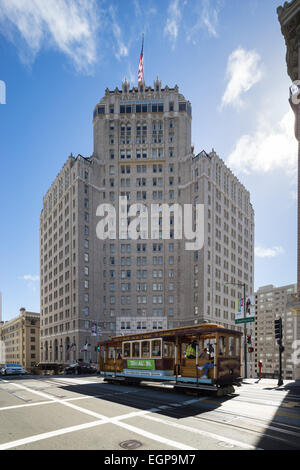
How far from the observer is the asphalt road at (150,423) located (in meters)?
8.79

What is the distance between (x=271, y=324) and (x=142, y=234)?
5382 inches

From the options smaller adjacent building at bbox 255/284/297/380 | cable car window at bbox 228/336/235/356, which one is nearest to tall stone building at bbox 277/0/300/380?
cable car window at bbox 228/336/235/356

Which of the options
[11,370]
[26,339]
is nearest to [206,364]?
[11,370]

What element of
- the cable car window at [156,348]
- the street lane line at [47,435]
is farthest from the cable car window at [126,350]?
the street lane line at [47,435]

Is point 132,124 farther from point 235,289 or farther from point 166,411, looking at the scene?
point 166,411

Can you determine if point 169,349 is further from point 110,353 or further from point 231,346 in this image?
point 110,353

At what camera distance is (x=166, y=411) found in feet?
42.5

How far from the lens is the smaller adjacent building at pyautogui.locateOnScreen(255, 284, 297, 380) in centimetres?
17380

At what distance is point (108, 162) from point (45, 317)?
4686 centimetres

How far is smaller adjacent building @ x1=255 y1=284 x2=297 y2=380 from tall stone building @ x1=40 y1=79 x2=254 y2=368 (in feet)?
348

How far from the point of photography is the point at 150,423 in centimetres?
1095

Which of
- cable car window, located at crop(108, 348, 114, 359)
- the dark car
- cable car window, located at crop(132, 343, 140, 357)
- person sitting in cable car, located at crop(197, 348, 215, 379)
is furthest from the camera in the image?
the dark car

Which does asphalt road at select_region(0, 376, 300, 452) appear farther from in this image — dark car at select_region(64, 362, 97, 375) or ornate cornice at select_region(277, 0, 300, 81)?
ornate cornice at select_region(277, 0, 300, 81)

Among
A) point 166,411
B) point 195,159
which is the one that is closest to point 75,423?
point 166,411
